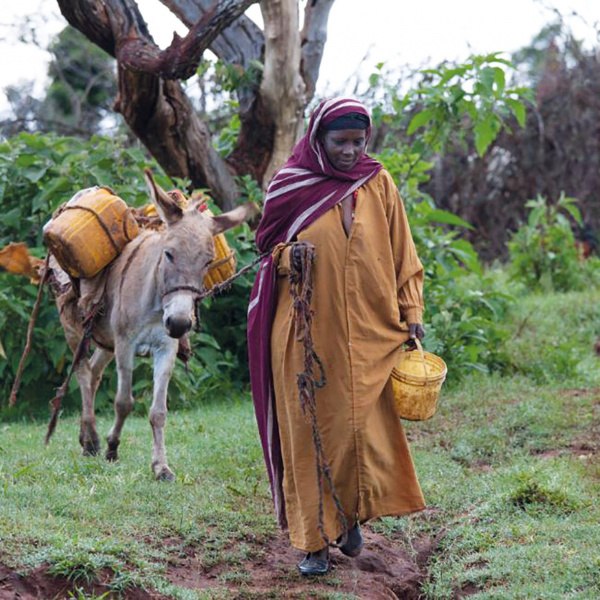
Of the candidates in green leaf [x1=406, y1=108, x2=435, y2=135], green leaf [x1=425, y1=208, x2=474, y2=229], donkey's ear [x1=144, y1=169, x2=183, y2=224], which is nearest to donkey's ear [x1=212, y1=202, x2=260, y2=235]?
donkey's ear [x1=144, y1=169, x2=183, y2=224]

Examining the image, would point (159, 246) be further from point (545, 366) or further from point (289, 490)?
point (545, 366)

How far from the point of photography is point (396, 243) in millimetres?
4238

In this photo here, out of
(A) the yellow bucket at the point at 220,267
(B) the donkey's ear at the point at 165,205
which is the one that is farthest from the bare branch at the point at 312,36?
(B) the donkey's ear at the point at 165,205

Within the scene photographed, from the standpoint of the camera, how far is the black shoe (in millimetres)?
4277

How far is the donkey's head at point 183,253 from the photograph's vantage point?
491 centimetres

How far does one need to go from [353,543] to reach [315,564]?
0.19 m

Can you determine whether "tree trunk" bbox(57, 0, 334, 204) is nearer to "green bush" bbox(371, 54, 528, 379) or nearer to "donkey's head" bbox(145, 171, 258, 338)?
"green bush" bbox(371, 54, 528, 379)

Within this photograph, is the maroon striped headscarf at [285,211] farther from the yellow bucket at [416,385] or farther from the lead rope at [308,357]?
the yellow bucket at [416,385]

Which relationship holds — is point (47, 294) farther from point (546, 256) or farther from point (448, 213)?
point (546, 256)

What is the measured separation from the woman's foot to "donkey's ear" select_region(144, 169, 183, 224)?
191 cm

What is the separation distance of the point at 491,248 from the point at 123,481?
12.2 m

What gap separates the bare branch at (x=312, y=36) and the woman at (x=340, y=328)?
4.89m

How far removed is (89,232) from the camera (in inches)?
216

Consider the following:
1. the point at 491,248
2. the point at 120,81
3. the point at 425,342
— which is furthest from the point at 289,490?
the point at 491,248
